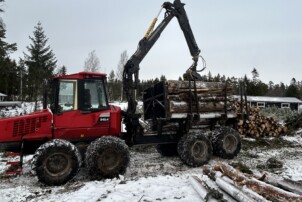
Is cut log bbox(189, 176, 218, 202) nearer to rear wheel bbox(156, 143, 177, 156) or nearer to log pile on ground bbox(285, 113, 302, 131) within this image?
rear wheel bbox(156, 143, 177, 156)

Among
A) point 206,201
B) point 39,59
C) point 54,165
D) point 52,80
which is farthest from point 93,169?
point 39,59

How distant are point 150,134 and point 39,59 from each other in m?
36.7

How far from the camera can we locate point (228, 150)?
37.7 feet

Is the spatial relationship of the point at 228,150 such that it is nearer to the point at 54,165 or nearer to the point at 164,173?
the point at 164,173

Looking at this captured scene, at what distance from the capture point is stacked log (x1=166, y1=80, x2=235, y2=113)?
1082 centimetres

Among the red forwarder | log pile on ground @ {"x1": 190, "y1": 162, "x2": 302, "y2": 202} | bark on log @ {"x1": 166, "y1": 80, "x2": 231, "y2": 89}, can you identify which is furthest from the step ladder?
bark on log @ {"x1": 166, "y1": 80, "x2": 231, "y2": 89}

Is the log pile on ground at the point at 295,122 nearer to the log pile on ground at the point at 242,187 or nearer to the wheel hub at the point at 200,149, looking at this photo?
the wheel hub at the point at 200,149

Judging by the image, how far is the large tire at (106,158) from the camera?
8.59 m

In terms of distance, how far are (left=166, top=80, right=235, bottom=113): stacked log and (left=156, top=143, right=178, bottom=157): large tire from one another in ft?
5.62

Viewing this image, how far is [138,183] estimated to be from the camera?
7.91 meters

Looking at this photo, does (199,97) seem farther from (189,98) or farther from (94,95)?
(94,95)

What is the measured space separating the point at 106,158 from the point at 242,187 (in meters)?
3.79

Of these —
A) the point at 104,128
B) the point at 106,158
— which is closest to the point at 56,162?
the point at 106,158

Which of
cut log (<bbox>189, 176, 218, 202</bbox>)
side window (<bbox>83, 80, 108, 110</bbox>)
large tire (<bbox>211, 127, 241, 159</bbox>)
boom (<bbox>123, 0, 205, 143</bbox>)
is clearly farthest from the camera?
large tire (<bbox>211, 127, 241, 159</bbox>)
